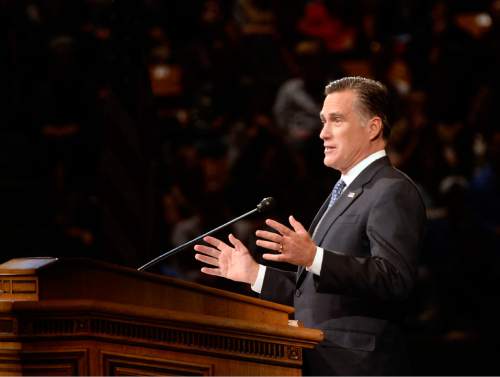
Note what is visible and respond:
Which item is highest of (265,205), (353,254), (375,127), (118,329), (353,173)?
(375,127)

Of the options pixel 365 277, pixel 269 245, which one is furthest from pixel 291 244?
pixel 365 277

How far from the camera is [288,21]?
781 cm

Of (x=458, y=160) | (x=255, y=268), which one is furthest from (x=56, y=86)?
(x=255, y=268)

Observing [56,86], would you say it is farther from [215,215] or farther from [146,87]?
[146,87]

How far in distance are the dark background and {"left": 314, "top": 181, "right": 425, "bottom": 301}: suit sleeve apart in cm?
184

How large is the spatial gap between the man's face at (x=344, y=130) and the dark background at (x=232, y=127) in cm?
166

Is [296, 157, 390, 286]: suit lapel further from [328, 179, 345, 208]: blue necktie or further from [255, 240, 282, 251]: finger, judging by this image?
[255, 240, 282, 251]: finger

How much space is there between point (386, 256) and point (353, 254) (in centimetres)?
16

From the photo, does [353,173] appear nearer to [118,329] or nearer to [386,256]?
[386,256]

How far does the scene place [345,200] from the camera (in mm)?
2643

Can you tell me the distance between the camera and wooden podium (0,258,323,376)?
6.73 ft

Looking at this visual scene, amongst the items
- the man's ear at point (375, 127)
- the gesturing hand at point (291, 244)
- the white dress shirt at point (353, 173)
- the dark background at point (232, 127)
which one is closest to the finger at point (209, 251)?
the white dress shirt at point (353, 173)

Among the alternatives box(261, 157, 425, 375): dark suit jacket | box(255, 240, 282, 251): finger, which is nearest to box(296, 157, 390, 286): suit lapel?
box(261, 157, 425, 375): dark suit jacket

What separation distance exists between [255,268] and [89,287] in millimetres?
615
